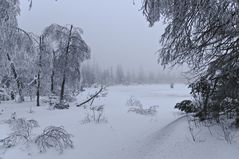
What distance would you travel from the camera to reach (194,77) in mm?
5711

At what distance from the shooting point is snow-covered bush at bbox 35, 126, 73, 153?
7271 mm

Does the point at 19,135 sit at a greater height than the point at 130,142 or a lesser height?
greater

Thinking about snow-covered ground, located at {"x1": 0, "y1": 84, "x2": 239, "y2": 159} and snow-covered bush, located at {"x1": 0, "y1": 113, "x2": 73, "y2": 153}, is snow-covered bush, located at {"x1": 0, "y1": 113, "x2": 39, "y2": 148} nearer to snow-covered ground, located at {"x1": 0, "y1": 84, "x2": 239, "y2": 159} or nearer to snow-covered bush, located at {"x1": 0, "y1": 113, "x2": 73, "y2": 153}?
snow-covered bush, located at {"x1": 0, "y1": 113, "x2": 73, "y2": 153}

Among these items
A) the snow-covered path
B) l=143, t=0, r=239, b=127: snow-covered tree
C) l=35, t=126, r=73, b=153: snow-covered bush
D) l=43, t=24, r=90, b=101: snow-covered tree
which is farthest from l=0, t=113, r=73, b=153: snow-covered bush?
l=43, t=24, r=90, b=101: snow-covered tree

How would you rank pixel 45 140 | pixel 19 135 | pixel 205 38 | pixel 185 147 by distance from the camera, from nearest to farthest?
pixel 205 38 → pixel 185 147 → pixel 45 140 → pixel 19 135

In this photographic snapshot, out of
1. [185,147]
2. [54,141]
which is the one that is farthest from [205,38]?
[54,141]

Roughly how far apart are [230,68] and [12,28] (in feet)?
27.8

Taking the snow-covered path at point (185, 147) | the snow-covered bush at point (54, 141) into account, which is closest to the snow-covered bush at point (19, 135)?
the snow-covered bush at point (54, 141)

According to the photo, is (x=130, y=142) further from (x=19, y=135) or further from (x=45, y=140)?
(x=19, y=135)

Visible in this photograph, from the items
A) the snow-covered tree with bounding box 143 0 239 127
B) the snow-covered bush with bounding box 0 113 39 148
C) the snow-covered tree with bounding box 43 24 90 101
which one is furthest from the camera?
the snow-covered tree with bounding box 43 24 90 101

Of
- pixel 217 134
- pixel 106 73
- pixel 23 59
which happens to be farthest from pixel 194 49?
pixel 106 73

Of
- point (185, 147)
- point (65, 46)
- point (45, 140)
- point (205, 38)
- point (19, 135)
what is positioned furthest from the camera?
point (65, 46)

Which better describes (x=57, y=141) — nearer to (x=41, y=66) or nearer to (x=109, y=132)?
(x=109, y=132)

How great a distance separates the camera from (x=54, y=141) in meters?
7.49
